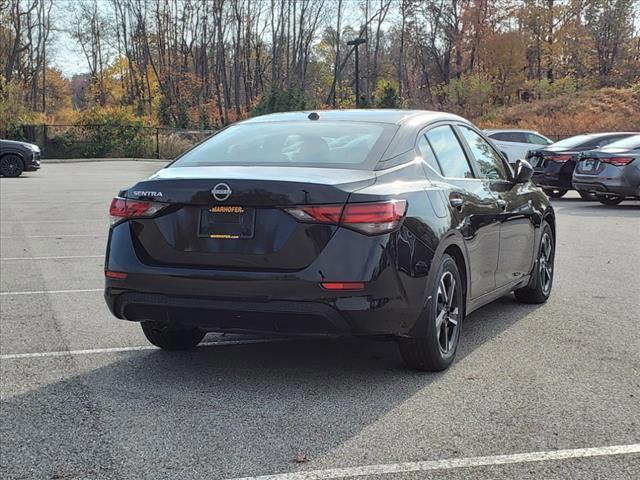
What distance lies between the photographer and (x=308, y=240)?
4.11 metres

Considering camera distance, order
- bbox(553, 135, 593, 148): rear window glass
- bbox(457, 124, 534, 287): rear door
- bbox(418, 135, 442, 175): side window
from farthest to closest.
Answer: bbox(553, 135, 593, 148): rear window glass → bbox(457, 124, 534, 287): rear door → bbox(418, 135, 442, 175): side window

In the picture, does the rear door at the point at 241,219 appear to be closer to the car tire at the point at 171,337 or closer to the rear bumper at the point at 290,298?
the rear bumper at the point at 290,298

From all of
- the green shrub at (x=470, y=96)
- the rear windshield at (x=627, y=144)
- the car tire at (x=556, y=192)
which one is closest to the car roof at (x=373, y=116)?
the rear windshield at (x=627, y=144)

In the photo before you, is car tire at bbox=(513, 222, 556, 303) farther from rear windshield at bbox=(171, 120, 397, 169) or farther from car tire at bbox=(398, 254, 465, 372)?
rear windshield at bbox=(171, 120, 397, 169)

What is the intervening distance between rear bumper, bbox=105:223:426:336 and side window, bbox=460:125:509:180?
5.87ft

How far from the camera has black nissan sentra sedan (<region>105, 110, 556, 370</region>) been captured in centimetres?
411

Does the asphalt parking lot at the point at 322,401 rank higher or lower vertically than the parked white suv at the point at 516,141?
lower

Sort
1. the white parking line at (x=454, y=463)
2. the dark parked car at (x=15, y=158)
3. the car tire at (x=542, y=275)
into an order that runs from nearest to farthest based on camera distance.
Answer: the white parking line at (x=454, y=463) < the car tire at (x=542, y=275) < the dark parked car at (x=15, y=158)

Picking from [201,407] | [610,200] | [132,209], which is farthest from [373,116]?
[610,200]

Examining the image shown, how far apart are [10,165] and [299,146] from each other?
2365cm

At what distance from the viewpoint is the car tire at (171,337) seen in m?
5.18

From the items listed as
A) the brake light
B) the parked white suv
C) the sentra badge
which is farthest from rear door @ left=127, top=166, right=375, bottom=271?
the parked white suv

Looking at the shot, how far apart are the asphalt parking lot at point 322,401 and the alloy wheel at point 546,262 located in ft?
0.82

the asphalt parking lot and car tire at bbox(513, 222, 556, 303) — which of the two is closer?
the asphalt parking lot
